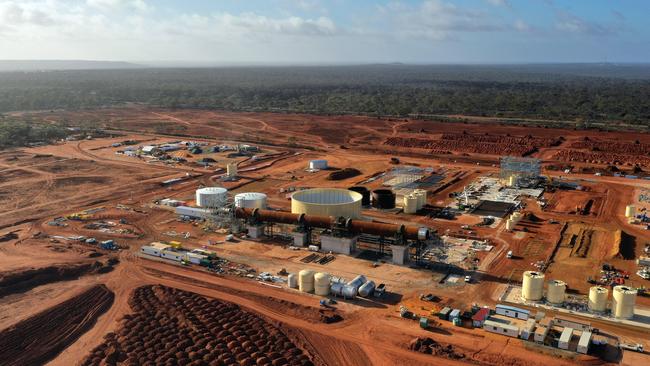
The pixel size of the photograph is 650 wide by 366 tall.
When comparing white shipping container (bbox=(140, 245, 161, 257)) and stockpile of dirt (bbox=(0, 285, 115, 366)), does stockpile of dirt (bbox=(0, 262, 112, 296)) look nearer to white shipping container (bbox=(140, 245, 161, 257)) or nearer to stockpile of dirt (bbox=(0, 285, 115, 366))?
white shipping container (bbox=(140, 245, 161, 257))

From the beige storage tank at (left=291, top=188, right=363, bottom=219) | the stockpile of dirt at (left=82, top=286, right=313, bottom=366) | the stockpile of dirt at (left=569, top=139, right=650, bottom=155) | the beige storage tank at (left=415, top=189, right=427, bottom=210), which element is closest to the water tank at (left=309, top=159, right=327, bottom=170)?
the beige storage tank at (left=415, top=189, right=427, bottom=210)

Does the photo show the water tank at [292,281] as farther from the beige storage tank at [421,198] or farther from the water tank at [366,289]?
Answer: the beige storage tank at [421,198]

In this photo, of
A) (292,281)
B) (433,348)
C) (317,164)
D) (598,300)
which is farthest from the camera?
(317,164)

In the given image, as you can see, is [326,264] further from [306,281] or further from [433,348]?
[433,348]

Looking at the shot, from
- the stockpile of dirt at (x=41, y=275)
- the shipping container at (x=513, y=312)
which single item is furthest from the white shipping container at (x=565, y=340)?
the stockpile of dirt at (x=41, y=275)

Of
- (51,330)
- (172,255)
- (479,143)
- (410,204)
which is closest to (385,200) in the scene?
(410,204)

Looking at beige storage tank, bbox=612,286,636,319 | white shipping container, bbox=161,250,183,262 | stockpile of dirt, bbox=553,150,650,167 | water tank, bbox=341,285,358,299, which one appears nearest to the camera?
beige storage tank, bbox=612,286,636,319

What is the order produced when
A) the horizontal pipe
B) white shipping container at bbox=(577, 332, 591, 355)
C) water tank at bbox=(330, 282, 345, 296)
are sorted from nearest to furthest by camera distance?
white shipping container at bbox=(577, 332, 591, 355) < water tank at bbox=(330, 282, 345, 296) < the horizontal pipe
